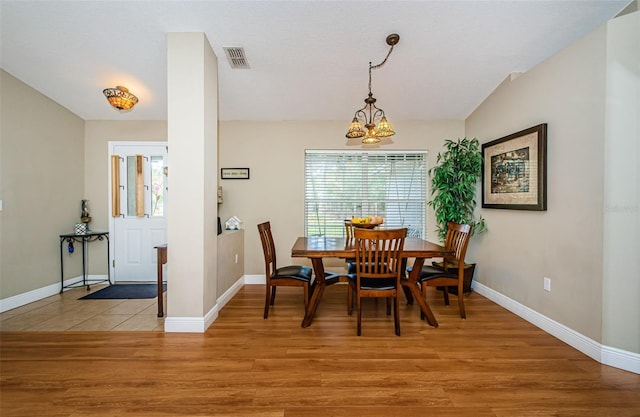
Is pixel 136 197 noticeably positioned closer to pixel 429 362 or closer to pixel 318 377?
pixel 318 377

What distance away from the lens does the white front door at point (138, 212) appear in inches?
159

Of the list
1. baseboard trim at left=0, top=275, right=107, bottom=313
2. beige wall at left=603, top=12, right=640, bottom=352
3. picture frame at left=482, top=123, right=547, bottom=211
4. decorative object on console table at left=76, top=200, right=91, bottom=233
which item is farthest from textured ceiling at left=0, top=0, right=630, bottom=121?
baseboard trim at left=0, top=275, right=107, bottom=313

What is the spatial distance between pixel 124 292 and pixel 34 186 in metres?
1.68

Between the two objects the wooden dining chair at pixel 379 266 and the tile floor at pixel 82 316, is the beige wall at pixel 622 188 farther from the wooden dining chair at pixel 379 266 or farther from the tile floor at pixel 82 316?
the tile floor at pixel 82 316

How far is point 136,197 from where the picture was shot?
407 cm

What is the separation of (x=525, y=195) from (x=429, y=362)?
199 centimetres

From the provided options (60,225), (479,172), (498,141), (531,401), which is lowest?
(531,401)

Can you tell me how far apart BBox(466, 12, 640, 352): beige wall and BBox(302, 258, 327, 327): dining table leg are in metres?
2.12

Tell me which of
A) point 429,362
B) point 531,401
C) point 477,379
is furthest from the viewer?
point 429,362

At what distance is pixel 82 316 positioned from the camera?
2789 mm

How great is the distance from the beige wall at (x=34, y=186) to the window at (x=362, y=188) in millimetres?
3331

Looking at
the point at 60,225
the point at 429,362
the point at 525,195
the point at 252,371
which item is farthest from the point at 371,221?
the point at 60,225

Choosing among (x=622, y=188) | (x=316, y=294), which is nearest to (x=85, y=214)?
(x=316, y=294)

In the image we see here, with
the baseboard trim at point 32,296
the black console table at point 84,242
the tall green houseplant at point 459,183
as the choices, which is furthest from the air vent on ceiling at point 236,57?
the baseboard trim at point 32,296
